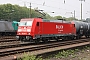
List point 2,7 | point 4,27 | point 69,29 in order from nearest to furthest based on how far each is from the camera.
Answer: point 69,29 < point 4,27 < point 2,7

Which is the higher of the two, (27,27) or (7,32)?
(27,27)

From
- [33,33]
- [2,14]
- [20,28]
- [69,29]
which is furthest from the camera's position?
[2,14]

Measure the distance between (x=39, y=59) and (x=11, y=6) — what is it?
269ft

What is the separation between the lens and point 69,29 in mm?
26234

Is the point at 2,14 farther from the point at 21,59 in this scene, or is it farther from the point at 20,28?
the point at 21,59

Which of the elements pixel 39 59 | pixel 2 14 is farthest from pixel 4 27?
pixel 2 14

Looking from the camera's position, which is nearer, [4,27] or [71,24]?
[71,24]

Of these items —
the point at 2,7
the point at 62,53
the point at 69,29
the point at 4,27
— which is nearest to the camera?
the point at 62,53

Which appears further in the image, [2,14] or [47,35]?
[2,14]

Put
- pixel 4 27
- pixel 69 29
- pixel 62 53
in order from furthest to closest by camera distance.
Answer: pixel 4 27, pixel 69 29, pixel 62 53

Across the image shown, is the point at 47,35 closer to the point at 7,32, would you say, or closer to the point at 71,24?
the point at 71,24

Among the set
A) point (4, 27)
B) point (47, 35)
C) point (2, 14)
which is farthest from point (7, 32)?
point (2, 14)

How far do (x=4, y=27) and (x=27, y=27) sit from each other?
49.0 feet

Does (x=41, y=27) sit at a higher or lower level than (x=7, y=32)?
higher
